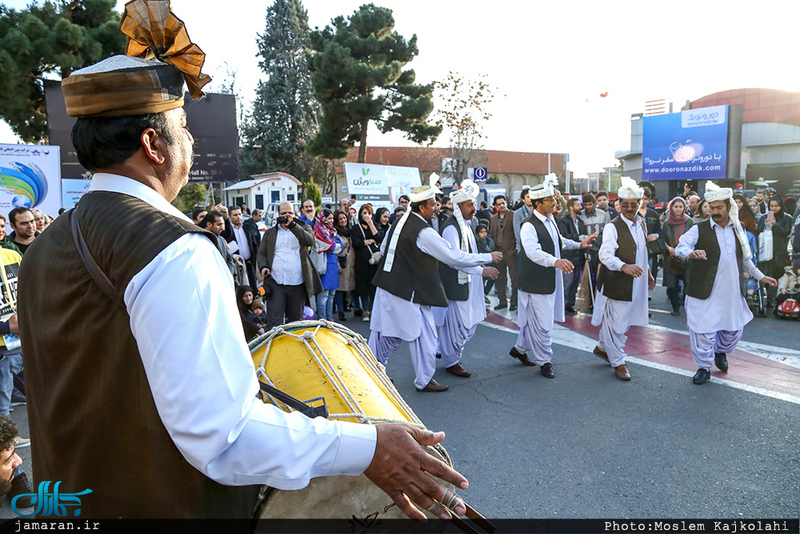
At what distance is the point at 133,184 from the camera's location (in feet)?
4.23

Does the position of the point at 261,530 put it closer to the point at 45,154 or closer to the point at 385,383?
the point at 385,383

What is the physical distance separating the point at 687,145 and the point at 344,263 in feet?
102

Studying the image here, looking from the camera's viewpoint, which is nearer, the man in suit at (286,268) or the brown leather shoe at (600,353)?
the brown leather shoe at (600,353)

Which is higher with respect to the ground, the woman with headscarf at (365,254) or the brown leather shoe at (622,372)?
the woman with headscarf at (365,254)

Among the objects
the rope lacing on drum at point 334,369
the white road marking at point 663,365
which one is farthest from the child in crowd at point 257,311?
the rope lacing on drum at point 334,369

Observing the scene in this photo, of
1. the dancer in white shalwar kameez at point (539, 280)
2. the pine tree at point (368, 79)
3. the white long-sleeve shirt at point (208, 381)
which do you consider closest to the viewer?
the white long-sleeve shirt at point (208, 381)

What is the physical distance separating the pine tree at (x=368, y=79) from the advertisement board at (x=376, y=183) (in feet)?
29.3

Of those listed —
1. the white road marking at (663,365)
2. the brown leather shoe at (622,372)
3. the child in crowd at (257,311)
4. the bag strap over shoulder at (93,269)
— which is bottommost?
the white road marking at (663,365)

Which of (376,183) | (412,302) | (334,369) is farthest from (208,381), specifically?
(376,183)

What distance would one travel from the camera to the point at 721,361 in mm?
5891

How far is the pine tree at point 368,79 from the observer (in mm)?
26391

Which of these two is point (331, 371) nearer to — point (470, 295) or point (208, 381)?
point (208, 381)

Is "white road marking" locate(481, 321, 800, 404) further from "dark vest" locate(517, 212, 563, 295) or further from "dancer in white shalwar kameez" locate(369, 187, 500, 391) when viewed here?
"dancer in white shalwar kameez" locate(369, 187, 500, 391)

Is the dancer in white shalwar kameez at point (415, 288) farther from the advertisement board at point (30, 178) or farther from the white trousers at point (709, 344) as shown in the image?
the advertisement board at point (30, 178)
